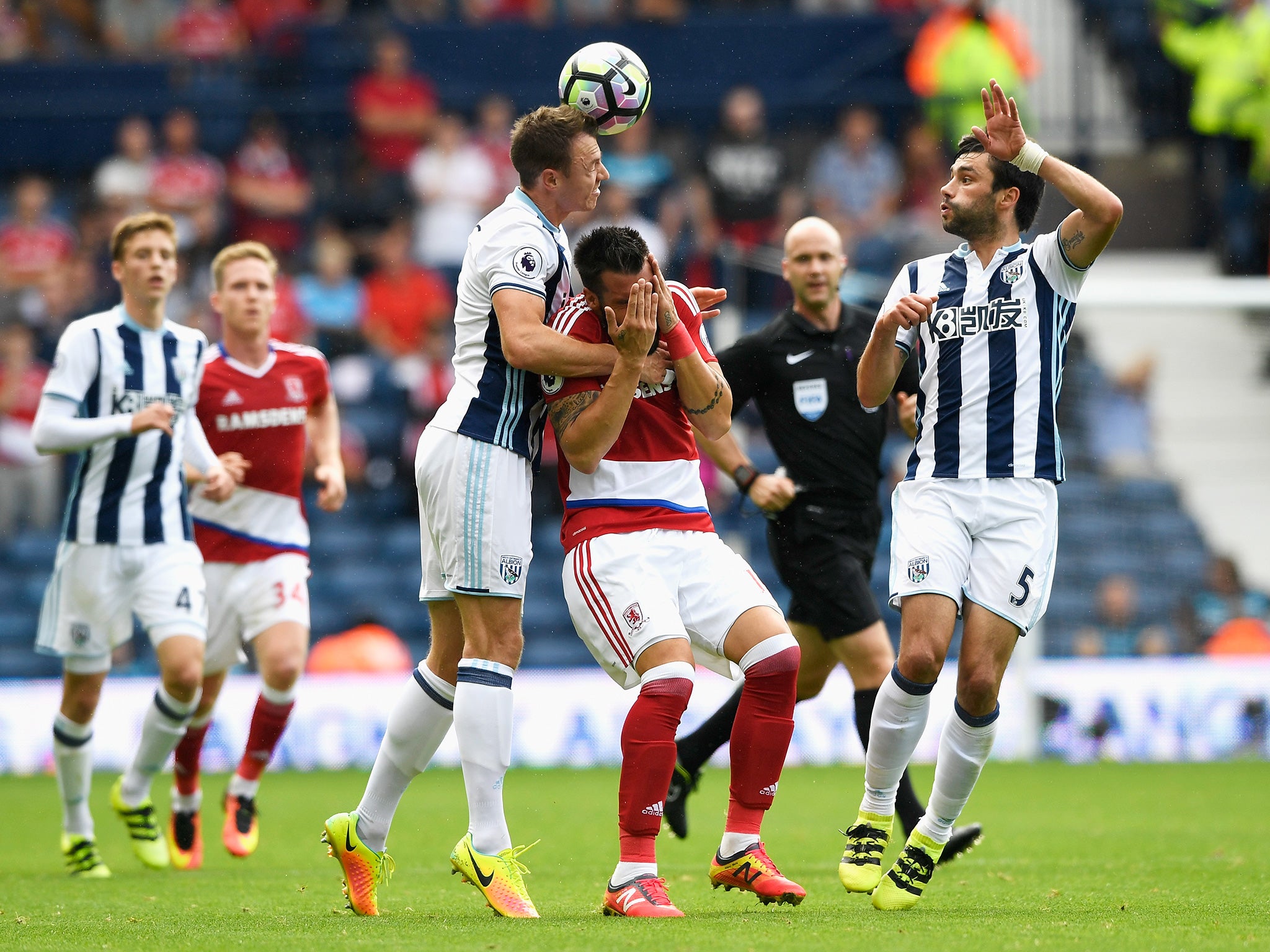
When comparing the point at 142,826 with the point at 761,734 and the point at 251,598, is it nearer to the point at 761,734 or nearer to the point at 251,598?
the point at 251,598

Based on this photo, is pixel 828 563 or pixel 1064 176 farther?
pixel 828 563

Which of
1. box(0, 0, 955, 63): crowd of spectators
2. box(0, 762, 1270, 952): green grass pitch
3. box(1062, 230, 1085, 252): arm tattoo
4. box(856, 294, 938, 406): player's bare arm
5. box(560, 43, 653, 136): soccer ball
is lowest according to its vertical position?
box(0, 762, 1270, 952): green grass pitch

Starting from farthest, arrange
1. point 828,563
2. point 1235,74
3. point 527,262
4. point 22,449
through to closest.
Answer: point 1235,74
point 22,449
point 828,563
point 527,262

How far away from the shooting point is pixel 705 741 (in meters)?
7.57

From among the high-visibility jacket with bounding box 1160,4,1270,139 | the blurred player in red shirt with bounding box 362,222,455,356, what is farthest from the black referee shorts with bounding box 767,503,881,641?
the high-visibility jacket with bounding box 1160,4,1270,139

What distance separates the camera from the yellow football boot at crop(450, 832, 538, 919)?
5.17m

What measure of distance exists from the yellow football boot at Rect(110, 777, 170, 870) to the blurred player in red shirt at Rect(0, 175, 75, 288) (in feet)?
29.1

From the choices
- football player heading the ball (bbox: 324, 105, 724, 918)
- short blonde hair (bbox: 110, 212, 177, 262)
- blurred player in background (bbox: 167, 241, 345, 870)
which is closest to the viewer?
football player heading the ball (bbox: 324, 105, 724, 918)

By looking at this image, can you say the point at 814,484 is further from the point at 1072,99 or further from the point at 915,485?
the point at 1072,99

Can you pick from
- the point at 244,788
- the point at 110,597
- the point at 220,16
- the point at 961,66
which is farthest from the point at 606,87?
the point at 220,16

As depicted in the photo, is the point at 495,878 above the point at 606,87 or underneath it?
underneath

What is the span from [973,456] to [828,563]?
197 cm

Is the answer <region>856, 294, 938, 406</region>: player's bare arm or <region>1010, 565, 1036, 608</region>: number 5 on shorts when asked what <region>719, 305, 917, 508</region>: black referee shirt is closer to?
<region>856, 294, 938, 406</region>: player's bare arm

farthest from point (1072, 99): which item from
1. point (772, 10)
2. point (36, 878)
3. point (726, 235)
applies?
point (36, 878)
